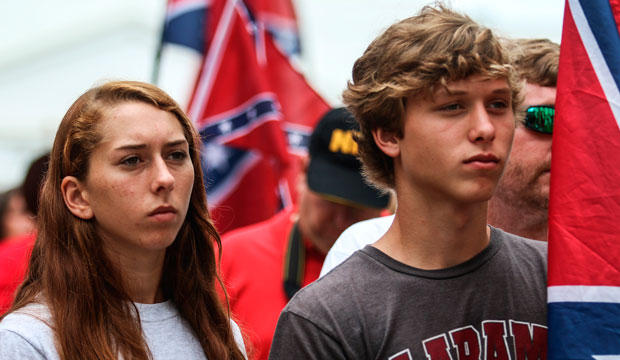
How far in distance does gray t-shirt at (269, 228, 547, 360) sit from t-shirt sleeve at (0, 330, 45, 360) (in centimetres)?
67

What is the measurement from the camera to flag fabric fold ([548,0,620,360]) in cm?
249

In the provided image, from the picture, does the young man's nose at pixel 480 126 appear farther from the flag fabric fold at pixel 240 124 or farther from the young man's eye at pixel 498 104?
the flag fabric fold at pixel 240 124

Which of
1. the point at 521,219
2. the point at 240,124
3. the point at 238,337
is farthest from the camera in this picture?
the point at 240,124

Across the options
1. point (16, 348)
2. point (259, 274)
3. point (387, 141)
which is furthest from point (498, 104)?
point (259, 274)

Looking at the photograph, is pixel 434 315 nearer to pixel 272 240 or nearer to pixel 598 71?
pixel 598 71

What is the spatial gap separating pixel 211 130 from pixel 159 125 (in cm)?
321

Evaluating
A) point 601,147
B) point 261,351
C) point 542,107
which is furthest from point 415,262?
point 261,351

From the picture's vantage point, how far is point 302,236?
479 centimetres

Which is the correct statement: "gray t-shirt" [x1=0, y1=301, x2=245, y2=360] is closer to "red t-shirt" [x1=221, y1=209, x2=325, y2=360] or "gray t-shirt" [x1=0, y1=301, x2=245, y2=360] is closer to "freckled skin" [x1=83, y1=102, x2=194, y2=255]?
"freckled skin" [x1=83, y1=102, x2=194, y2=255]

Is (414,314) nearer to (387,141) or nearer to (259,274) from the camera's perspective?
(387,141)

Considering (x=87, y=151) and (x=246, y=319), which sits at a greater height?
(x=87, y=151)

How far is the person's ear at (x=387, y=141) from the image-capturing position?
8.93ft

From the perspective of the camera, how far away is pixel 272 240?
482cm

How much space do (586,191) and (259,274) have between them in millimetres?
2302
